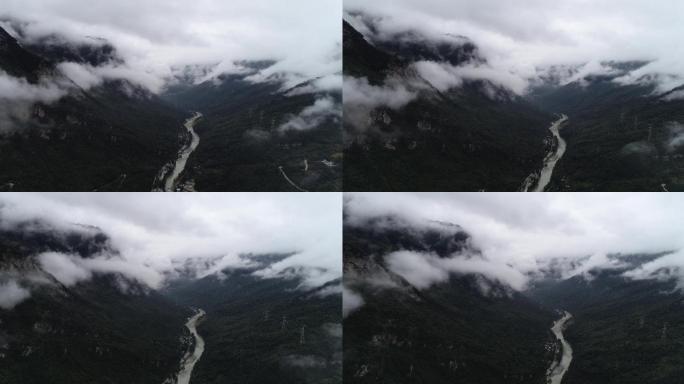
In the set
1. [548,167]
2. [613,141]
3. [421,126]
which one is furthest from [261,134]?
[613,141]

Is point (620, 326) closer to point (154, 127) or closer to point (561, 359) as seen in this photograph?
point (561, 359)

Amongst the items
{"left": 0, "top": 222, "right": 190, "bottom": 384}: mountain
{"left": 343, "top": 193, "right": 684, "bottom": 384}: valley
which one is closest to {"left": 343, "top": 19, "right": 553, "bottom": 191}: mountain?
{"left": 343, "top": 193, "right": 684, "bottom": 384}: valley

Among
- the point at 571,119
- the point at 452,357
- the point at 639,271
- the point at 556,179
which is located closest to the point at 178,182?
the point at 452,357

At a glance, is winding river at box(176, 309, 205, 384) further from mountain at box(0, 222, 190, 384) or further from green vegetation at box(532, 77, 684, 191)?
green vegetation at box(532, 77, 684, 191)

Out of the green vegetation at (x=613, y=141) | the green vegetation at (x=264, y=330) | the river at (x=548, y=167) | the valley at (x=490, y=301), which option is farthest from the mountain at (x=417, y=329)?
the green vegetation at (x=613, y=141)

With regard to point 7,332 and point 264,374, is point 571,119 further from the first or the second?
point 7,332

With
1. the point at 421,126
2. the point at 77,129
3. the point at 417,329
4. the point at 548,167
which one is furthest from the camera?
the point at 77,129

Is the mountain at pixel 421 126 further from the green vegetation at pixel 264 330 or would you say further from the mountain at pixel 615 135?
the green vegetation at pixel 264 330
